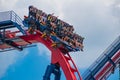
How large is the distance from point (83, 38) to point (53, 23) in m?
4.01

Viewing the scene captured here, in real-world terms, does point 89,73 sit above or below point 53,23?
below

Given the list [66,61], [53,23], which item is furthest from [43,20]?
[66,61]

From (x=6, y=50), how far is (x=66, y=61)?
8.78 meters

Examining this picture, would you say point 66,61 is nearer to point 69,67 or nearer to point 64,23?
point 69,67

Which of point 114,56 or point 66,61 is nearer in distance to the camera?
point 66,61

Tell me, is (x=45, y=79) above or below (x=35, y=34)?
below

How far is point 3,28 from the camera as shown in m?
50.8

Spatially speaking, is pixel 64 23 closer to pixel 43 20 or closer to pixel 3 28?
pixel 43 20

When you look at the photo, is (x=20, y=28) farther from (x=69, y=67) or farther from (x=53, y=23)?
(x=69, y=67)

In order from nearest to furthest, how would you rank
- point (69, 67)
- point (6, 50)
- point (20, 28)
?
point (69, 67)
point (20, 28)
point (6, 50)

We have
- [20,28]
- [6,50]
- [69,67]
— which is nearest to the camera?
[69,67]

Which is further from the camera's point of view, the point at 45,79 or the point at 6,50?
the point at 6,50

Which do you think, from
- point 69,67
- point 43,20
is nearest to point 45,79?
point 69,67

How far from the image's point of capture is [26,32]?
164ft
